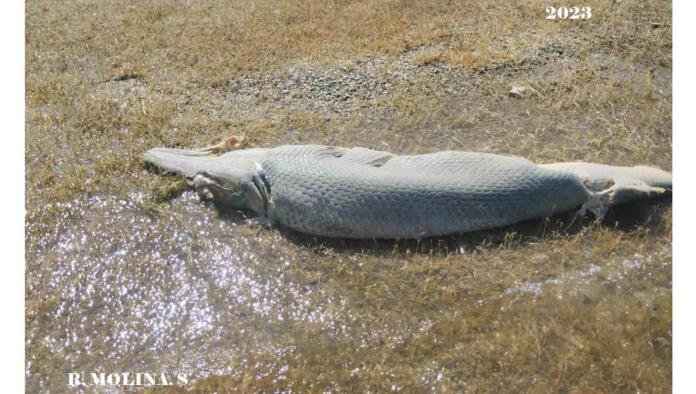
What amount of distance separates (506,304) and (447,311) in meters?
0.48

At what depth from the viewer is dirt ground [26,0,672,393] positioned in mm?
4535

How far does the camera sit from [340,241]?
17.8 feet

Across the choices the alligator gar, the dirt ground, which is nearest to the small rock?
the dirt ground

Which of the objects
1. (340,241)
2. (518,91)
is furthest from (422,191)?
(518,91)

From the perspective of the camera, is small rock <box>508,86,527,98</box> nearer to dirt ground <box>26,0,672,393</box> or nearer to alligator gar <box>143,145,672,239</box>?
dirt ground <box>26,0,672,393</box>

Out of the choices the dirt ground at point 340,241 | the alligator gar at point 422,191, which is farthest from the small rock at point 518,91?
the alligator gar at point 422,191

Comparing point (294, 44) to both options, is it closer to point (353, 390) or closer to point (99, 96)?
point (99, 96)

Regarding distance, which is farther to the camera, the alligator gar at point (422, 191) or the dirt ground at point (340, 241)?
the alligator gar at point (422, 191)

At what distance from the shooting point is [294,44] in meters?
8.44

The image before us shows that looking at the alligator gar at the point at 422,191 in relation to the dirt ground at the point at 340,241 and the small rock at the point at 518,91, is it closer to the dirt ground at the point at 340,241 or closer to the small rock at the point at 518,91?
the dirt ground at the point at 340,241

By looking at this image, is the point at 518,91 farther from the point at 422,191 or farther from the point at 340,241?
the point at 340,241

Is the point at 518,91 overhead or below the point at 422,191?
overhead

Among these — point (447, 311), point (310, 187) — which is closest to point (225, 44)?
point (310, 187)

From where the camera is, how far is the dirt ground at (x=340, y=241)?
179 inches
